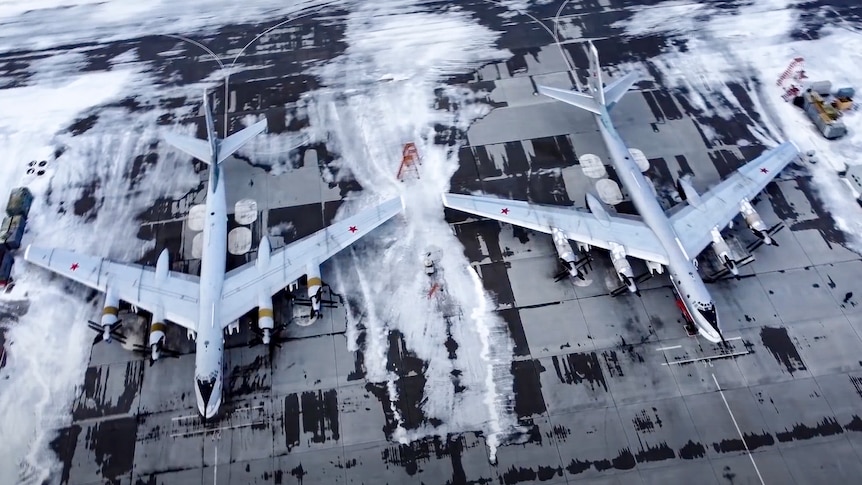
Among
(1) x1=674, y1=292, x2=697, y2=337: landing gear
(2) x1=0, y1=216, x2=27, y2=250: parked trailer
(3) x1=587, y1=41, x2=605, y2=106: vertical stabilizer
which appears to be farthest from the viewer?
(3) x1=587, y1=41, x2=605, y2=106: vertical stabilizer

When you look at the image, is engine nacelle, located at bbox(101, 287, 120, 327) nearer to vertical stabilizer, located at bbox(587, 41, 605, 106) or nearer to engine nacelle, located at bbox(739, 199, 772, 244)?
vertical stabilizer, located at bbox(587, 41, 605, 106)

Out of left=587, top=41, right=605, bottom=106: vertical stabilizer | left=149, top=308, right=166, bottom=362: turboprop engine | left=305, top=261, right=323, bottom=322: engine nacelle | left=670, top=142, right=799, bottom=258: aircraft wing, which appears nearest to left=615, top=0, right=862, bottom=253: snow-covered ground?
left=670, top=142, right=799, bottom=258: aircraft wing

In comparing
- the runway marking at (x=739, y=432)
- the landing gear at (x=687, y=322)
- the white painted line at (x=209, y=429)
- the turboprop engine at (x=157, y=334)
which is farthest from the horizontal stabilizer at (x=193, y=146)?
the runway marking at (x=739, y=432)

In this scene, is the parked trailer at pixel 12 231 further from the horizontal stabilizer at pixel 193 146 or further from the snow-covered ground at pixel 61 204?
the horizontal stabilizer at pixel 193 146

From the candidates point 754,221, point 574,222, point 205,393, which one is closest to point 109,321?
point 205,393

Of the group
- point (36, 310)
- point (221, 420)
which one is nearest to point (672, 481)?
point (221, 420)

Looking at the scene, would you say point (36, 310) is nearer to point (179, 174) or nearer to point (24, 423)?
point (24, 423)

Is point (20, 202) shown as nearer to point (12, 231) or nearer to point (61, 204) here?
point (61, 204)
